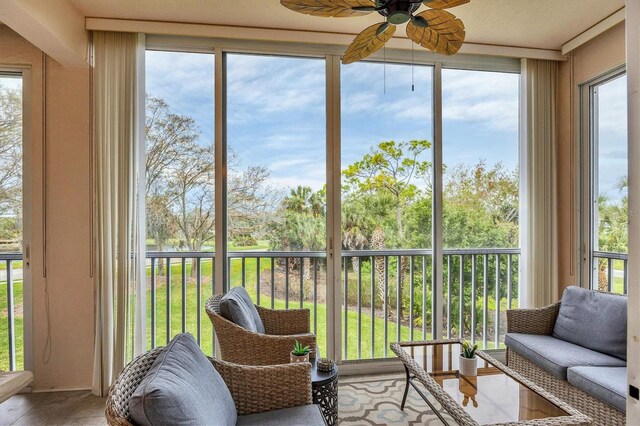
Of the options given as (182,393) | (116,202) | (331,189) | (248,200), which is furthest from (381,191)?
(182,393)

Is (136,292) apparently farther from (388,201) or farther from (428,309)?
(428,309)

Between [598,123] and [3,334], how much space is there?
5154 mm

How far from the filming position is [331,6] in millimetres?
1668

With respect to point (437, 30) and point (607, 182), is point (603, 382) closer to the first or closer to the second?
point (607, 182)

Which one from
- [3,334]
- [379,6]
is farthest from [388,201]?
[3,334]

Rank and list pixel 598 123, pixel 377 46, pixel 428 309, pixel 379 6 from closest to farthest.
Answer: pixel 379 6
pixel 377 46
pixel 598 123
pixel 428 309

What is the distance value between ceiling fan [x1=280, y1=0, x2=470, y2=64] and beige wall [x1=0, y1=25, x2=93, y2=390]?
2097mm

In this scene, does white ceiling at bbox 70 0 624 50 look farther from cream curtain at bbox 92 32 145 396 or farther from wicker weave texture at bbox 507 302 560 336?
wicker weave texture at bbox 507 302 560 336

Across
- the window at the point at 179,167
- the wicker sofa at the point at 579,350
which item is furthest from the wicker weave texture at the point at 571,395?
the window at the point at 179,167

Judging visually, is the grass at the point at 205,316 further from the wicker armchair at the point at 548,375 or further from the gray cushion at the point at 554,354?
the gray cushion at the point at 554,354

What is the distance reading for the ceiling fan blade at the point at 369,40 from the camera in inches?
71.6

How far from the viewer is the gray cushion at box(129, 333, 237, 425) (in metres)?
1.03

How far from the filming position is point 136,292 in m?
2.79

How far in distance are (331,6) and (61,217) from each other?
2.52 m
